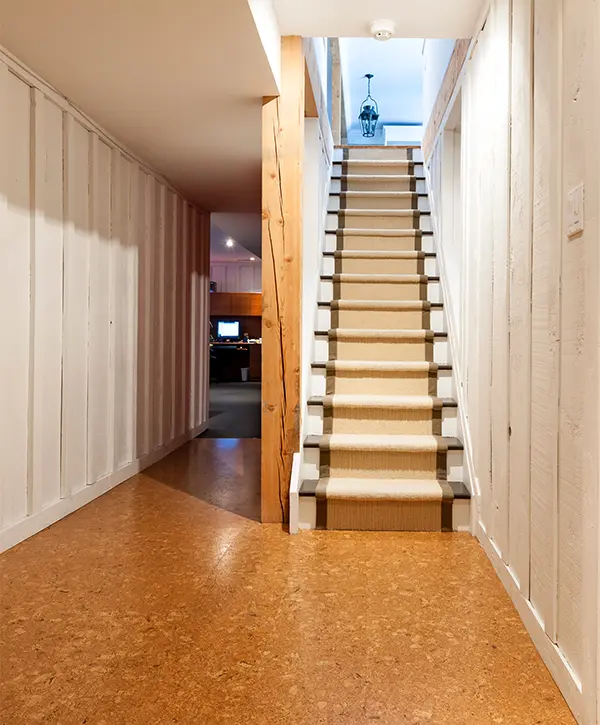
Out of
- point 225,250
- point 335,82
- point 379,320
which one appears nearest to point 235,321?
point 225,250

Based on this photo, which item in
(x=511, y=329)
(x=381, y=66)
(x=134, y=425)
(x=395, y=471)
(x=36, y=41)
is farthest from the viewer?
(x=381, y=66)

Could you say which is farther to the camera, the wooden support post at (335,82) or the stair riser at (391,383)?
the wooden support post at (335,82)

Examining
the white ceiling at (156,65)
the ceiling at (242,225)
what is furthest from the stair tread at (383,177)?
the white ceiling at (156,65)

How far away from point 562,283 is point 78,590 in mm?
1888

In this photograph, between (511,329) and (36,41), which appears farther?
(36,41)

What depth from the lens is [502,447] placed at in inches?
87.0

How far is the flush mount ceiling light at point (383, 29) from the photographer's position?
2.72 m

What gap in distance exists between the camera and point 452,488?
2.85 meters

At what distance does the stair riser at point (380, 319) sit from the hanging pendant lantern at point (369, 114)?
18.1ft

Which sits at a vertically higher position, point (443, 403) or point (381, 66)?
point (381, 66)

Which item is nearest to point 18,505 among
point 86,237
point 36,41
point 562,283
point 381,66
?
point 86,237

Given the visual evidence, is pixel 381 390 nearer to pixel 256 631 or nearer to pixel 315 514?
pixel 315 514

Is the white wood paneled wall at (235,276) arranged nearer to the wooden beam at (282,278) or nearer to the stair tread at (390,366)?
the stair tread at (390,366)

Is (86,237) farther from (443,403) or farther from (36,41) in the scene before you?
(443,403)
